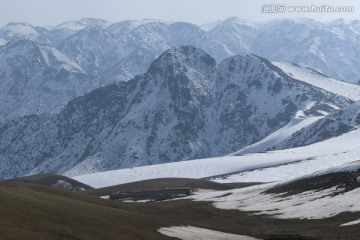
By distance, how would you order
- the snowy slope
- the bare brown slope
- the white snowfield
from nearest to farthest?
the bare brown slope
the white snowfield
the snowy slope

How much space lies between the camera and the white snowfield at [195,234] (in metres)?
70.5

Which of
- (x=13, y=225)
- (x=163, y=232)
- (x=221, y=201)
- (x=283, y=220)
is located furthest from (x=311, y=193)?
(x=13, y=225)

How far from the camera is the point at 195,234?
73.9 m

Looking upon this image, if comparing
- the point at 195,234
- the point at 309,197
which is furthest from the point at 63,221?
the point at 309,197

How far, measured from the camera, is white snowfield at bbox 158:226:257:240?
70.5 metres

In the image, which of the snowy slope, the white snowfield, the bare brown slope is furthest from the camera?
the snowy slope

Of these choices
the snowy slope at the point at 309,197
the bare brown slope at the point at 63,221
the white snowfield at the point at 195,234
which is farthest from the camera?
the snowy slope at the point at 309,197

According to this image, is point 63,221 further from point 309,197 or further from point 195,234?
point 309,197

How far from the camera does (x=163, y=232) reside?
230 feet

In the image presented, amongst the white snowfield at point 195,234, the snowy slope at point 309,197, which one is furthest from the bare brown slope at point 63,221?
the snowy slope at point 309,197

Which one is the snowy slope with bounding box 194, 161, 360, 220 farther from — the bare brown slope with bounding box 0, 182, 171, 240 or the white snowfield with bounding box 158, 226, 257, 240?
the bare brown slope with bounding box 0, 182, 171, 240

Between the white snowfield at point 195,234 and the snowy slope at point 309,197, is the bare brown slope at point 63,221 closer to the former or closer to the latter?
the white snowfield at point 195,234

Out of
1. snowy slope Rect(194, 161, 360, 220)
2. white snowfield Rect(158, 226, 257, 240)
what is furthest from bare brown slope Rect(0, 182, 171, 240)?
snowy slope Rect(194, 161, 360, 220)

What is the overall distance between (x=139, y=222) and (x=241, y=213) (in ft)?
149
